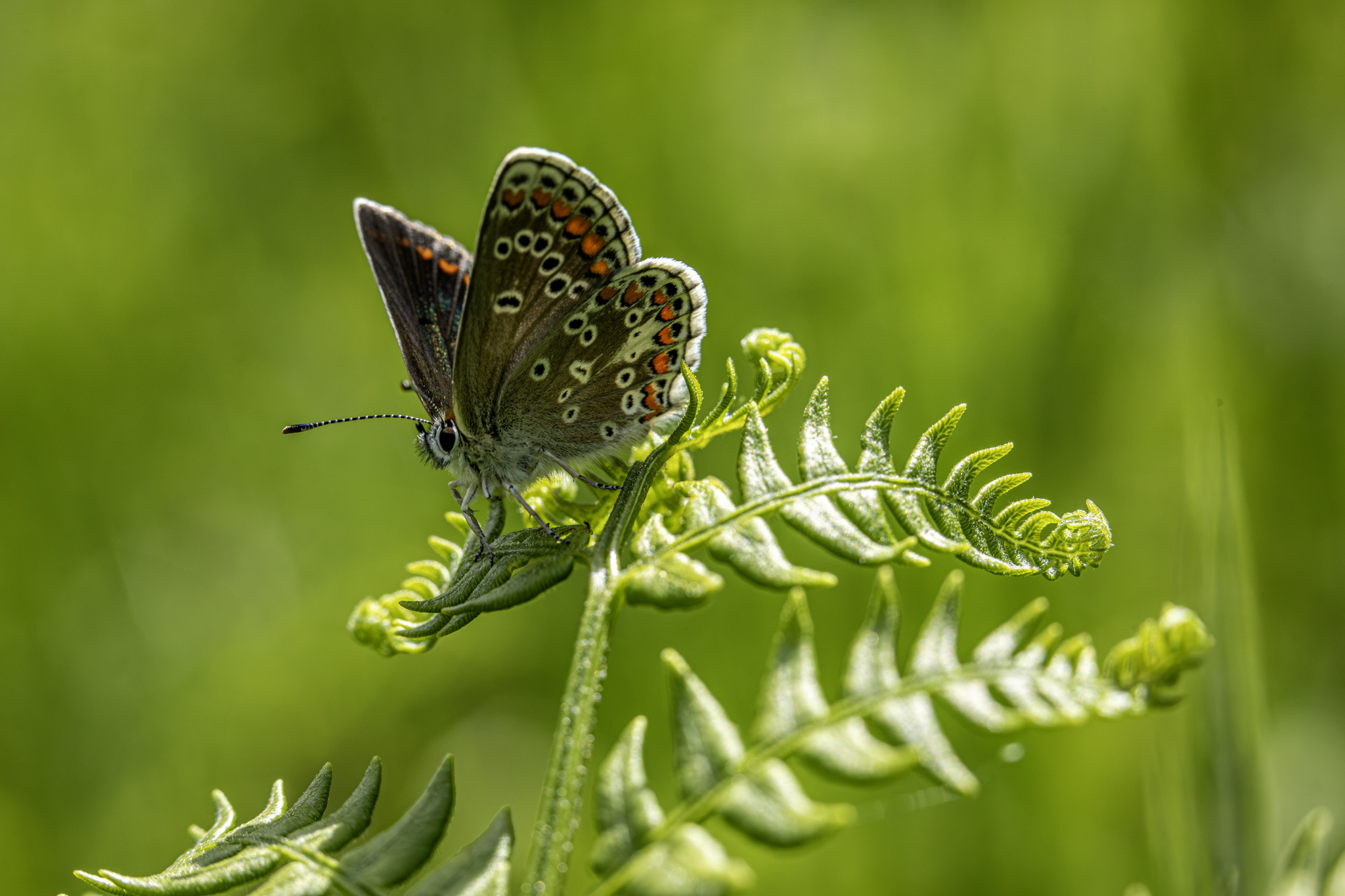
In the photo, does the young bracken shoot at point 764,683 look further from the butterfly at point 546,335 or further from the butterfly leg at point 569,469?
the butterfly at point 546,335

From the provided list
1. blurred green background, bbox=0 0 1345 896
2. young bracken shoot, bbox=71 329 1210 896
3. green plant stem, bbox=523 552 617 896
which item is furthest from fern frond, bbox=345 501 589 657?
blurred green background, bbox=0 0 1345 896

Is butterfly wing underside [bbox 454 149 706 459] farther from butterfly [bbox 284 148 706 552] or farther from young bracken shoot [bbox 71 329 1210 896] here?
young bracken shoot [bbox 71 329 1210 896]

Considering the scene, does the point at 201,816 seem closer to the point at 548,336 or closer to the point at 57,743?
the point at 57,743

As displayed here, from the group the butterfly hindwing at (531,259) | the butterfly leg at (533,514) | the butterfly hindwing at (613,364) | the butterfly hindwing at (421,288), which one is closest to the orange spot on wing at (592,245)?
the butterfly hindwing at (531,259)

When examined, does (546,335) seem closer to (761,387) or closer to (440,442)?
(440,442)

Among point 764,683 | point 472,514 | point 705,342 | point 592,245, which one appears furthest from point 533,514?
point 705,342
